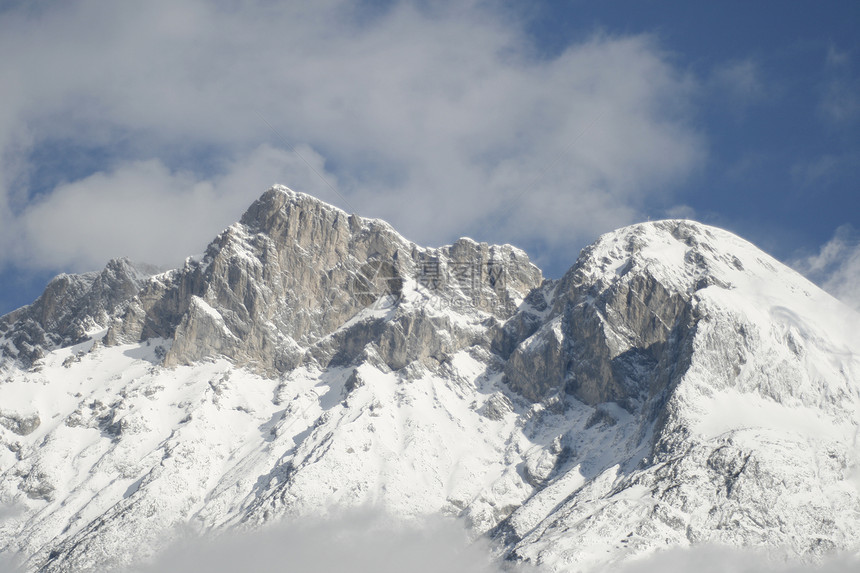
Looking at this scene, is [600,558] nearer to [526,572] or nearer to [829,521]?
[526,572]

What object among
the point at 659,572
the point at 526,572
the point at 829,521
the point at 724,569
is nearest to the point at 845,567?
the point at 829,521

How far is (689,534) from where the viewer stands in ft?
650

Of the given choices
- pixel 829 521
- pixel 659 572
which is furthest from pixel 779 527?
pixel 659 572

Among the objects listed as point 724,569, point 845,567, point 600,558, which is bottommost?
point 845,567

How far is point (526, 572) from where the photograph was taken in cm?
19938

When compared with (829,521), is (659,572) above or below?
above

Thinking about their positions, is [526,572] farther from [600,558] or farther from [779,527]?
[779,527]

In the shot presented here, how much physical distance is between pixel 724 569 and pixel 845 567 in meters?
24.0

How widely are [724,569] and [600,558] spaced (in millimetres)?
24204

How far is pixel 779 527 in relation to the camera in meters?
198

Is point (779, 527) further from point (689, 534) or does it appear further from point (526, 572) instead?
point (526, 572)

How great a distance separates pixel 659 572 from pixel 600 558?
12.8 m

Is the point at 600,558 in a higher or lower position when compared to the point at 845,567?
higher

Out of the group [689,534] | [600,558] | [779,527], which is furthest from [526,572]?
[779,527]
